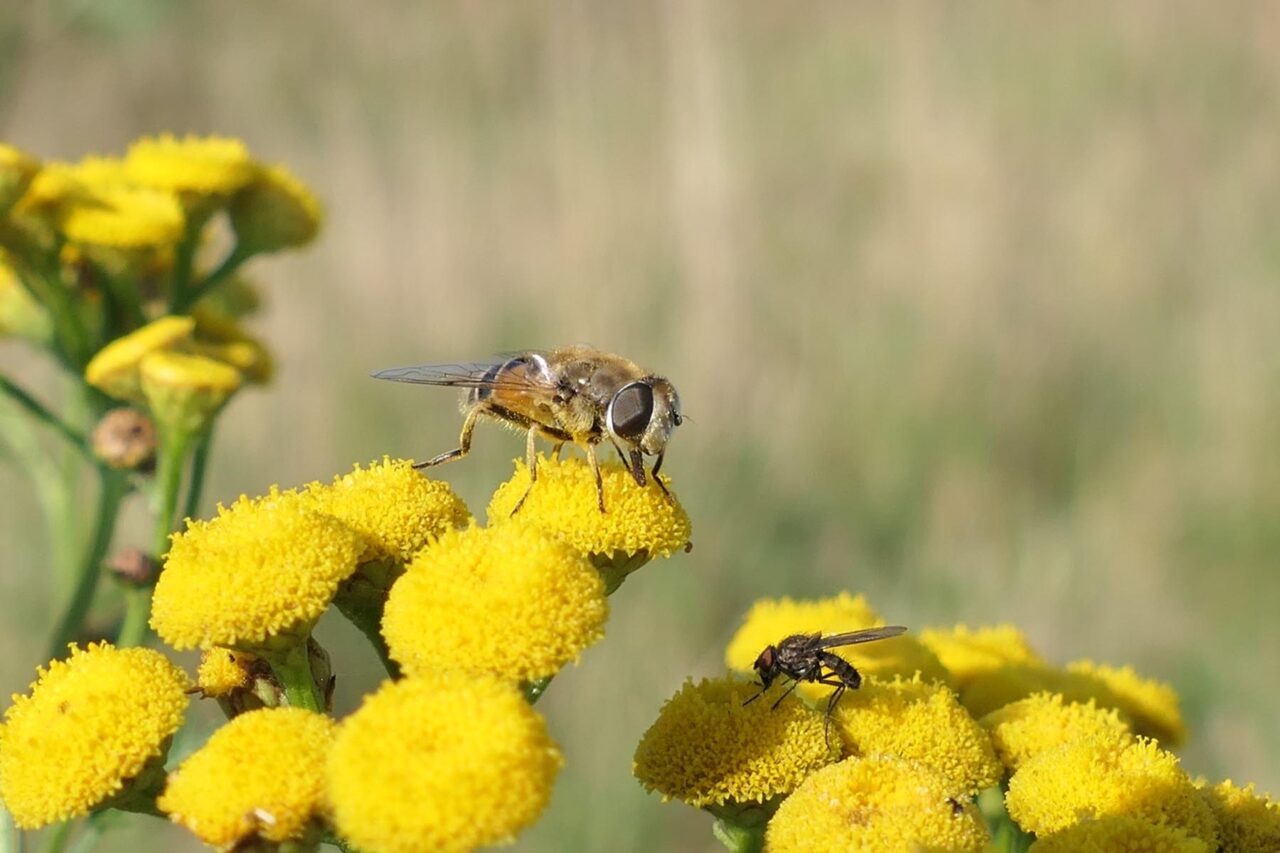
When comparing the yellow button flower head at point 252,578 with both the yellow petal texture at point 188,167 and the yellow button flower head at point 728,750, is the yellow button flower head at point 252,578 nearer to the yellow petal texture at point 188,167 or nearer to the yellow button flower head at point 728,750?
the yellow button flower head at point 728,750

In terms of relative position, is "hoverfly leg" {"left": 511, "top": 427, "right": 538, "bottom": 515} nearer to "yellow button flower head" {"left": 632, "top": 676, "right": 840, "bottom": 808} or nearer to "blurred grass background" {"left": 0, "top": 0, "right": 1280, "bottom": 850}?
"yellow button flower head" {"left": 632, "top": 676, "right": 840, "bottom": 808}

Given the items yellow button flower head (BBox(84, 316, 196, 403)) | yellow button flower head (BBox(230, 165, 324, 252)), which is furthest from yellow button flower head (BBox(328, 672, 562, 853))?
yellow button flower head (BBox(230, 165, 324, 252))

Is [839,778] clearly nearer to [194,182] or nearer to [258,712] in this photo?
[258,712]

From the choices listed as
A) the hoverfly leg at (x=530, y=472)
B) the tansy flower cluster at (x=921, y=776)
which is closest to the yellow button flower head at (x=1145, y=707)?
the tansy flower cluster at (x=921, y=776)

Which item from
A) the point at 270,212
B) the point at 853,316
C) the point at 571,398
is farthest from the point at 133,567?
the point at 853,316

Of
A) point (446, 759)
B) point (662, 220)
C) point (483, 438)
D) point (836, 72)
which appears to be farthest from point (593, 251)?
point (446, 759)

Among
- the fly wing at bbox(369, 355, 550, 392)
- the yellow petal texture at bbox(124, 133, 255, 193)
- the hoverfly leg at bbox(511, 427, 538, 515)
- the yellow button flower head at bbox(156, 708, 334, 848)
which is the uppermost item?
the yellow petal texture at bbox(124, 133, 255, 193)
